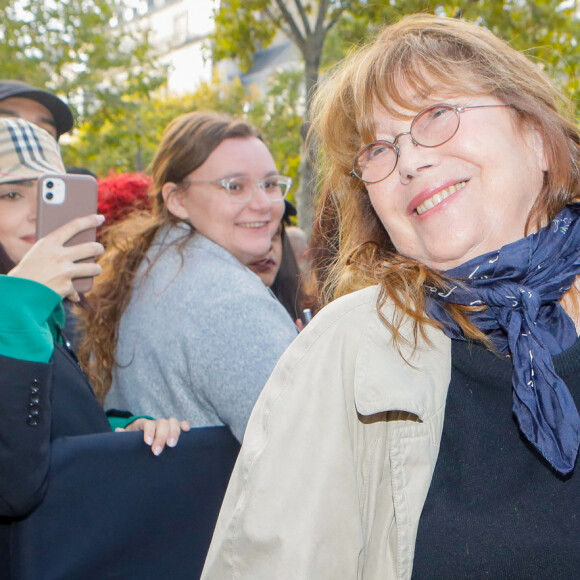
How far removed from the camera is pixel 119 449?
2.06 m

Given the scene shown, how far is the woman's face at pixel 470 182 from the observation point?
1756 millimetres

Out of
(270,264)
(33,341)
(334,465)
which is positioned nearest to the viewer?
(334,465)

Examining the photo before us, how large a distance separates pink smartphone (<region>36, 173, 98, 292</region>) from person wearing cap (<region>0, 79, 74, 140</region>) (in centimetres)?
39

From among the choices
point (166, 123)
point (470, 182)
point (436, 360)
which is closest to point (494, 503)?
point (436, 360)

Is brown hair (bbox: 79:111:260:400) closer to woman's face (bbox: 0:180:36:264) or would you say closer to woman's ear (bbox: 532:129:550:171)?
woman's face (bbox: 0:180:36:264)

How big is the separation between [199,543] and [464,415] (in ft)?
2.98

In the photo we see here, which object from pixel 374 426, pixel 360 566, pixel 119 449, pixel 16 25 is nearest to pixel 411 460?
pixel 374 426

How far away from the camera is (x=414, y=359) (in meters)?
1.70

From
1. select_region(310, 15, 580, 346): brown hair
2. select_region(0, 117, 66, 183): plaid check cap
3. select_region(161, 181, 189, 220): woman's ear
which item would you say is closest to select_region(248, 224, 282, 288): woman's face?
select_region(161, 181, 189, 220): woman's ear

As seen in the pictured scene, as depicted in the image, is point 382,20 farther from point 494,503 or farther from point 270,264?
point 494,503

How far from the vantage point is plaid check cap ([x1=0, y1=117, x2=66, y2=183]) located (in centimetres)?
252

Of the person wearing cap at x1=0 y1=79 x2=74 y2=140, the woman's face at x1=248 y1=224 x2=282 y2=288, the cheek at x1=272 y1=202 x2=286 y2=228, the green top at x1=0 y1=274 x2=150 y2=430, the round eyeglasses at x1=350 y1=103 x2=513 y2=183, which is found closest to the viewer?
the round eyeglasses at x1=350 y1=103 x2=513 y2=183

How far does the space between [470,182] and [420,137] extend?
154 millimetres

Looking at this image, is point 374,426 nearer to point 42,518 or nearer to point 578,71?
point 42,518
